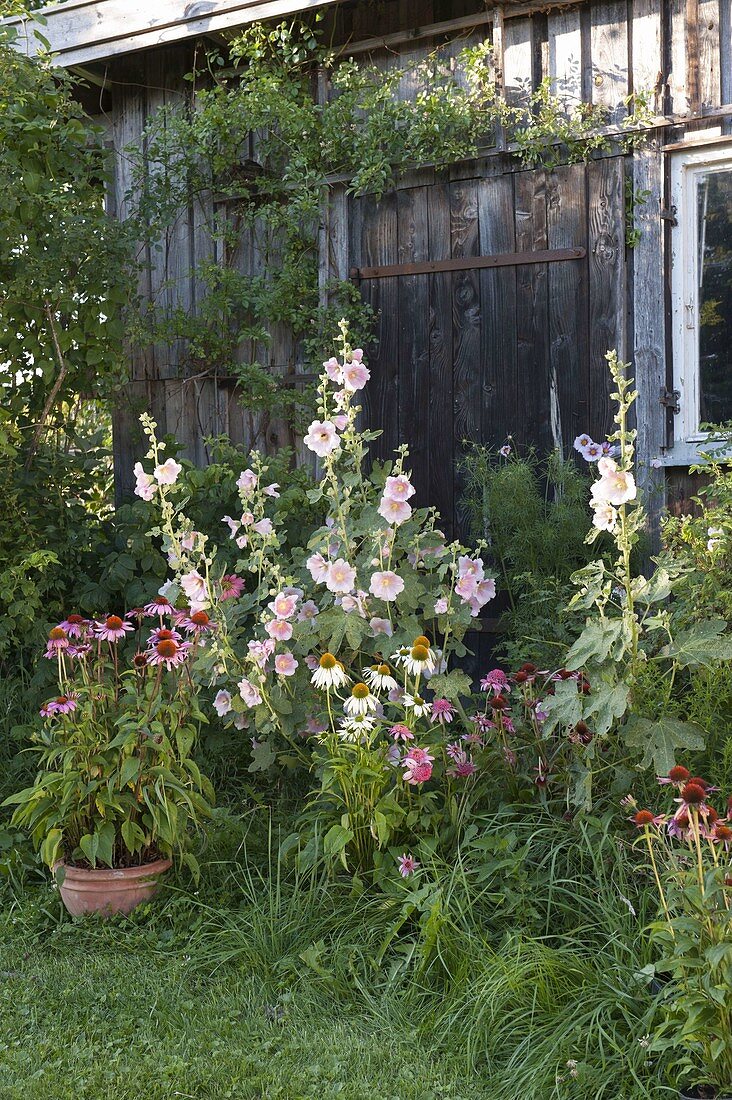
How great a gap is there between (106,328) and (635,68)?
108 inches

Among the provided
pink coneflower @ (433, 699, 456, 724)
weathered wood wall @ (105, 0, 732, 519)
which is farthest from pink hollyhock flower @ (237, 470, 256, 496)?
weathered wood wall @ (105, 0, 732, 519)

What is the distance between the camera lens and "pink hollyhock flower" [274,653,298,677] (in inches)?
142

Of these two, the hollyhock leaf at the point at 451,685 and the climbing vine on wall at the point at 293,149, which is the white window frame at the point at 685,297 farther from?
the hollyhock leaf at the point at 451,685

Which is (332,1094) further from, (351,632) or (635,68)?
(635,68)

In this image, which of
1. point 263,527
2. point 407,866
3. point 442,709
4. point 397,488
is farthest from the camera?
point 263,527

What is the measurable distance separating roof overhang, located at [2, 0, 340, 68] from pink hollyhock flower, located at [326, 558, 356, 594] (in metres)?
3.02

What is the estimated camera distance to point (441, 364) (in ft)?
17.7

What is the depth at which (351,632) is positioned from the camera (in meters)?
3.63

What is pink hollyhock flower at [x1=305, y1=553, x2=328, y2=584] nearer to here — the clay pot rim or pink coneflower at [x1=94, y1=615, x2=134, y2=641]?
pink coneflower at [x1=94, y1=615, x2=134, y2=641]

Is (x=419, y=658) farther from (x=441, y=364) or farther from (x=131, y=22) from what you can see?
(x=131, y=22)

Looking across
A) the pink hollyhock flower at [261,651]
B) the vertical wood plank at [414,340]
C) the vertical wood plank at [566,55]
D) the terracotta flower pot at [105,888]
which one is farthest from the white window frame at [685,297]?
the terracotta flower pot at [105,888]

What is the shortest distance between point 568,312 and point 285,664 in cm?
238

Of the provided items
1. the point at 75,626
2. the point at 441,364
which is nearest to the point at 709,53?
the point at 441,364

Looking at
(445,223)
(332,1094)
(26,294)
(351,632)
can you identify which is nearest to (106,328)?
(26,294)
